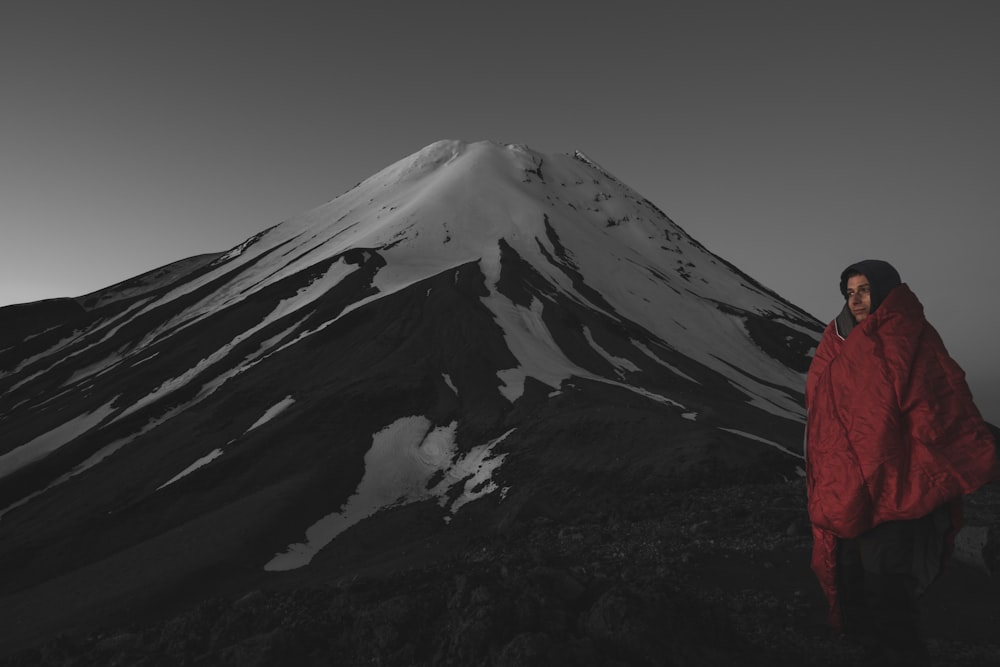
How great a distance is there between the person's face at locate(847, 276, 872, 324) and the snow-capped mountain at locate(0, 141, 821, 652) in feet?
62.2

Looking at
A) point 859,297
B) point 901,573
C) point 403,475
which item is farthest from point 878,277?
point 403,475

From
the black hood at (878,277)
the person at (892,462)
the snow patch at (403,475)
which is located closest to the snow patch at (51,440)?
the snow patch at (403,475)

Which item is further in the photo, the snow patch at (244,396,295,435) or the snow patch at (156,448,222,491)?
the snow patch at (244,396,295,435)

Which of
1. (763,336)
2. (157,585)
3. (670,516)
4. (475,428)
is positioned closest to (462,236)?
(763,336)

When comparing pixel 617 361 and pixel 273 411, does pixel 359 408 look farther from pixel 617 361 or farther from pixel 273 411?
pixel 617 361

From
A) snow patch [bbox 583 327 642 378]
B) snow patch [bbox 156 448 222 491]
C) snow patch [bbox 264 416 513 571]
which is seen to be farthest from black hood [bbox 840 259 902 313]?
snow patch [bbox 583 327 642 378]

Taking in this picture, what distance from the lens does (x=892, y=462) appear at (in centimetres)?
458

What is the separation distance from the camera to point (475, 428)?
3822cm

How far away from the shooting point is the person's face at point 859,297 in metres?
5.17

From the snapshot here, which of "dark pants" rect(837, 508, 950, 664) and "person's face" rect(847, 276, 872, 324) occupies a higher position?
"person's face" rect(847, 276, 872, 324)

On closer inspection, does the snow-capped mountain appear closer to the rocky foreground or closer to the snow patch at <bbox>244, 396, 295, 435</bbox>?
the snow patch at <bbox>244, 396, 295, 435</bbox>

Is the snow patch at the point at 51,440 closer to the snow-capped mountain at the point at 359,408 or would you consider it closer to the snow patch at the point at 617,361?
the snow-capped mountain at the point at 359,408

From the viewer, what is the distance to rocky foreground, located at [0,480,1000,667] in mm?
5930

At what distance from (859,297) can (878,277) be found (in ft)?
0.77
